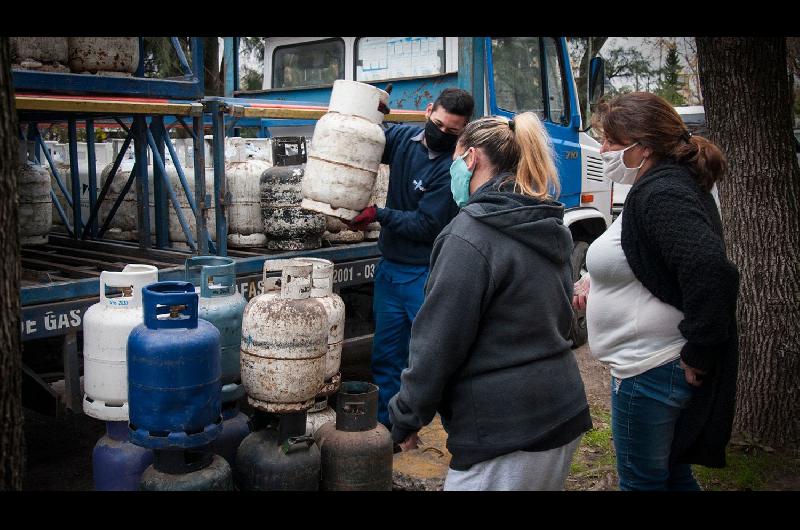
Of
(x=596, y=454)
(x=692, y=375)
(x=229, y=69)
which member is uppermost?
(x=229, y=69)

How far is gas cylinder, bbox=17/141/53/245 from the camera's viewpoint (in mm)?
5277

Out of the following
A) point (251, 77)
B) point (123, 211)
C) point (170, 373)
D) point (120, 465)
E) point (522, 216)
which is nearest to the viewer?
point (522, 216)

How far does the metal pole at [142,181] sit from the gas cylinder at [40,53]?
58 centimetres

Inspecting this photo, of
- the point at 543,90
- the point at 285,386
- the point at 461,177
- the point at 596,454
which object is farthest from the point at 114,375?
the point at 543,90

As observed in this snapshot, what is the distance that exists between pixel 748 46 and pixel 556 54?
2.51m

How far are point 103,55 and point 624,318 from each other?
3.38m

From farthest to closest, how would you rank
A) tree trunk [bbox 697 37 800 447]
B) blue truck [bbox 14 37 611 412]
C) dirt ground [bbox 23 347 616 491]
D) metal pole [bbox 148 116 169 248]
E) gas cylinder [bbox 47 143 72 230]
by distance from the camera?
gas cylinder [bbox 47 143 72 230], metal pole [bbox 148 116 169 248], tree trunk [bbox 697 37 800 447], dirt ground [bbox 23 347 616 491], blue truck [bbox 14 37 611 412]

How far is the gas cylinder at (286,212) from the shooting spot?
16.4 ft

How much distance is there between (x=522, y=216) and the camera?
223 centimetres

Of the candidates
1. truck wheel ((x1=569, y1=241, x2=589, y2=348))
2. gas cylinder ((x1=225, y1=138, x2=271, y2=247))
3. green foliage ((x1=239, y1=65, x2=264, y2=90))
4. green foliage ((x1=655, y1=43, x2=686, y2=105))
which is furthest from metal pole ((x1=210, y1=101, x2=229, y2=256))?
green foliage ((x1=655, y1=43, x2=686, y2=105))

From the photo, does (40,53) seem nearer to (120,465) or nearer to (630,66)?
(120,465)

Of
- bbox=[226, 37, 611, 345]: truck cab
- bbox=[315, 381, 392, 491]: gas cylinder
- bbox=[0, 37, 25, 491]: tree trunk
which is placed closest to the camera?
bbox=[0, 37, 25, 491]: tree trunk

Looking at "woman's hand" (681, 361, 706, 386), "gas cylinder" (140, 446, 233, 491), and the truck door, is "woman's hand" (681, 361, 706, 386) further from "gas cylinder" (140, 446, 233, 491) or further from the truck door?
the truck door

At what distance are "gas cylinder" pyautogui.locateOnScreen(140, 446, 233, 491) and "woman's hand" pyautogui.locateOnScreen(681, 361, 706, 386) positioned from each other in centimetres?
187
